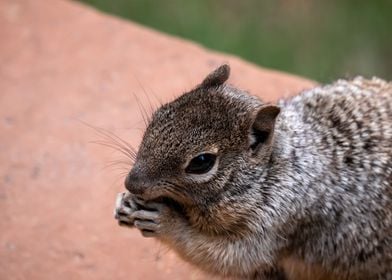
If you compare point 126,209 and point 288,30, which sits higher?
point 288,30

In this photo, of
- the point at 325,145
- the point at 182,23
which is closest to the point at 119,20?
the point at 182,23

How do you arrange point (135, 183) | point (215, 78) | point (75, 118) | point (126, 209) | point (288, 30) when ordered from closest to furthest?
point (135, 183), point (126, 209), point (215, 78), point (75, 118), point (288, 30)

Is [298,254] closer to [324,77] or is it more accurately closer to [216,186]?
[216,186]

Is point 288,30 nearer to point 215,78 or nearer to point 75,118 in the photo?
point 75,118

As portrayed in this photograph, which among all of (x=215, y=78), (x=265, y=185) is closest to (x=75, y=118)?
(x=215, y=78)

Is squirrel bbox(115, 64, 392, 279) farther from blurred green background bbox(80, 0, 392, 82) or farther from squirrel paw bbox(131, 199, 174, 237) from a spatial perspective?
blurred green background bbox(80, 0, 392, 82)

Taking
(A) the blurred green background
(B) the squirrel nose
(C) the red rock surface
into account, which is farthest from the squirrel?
(A) the blurred green background
